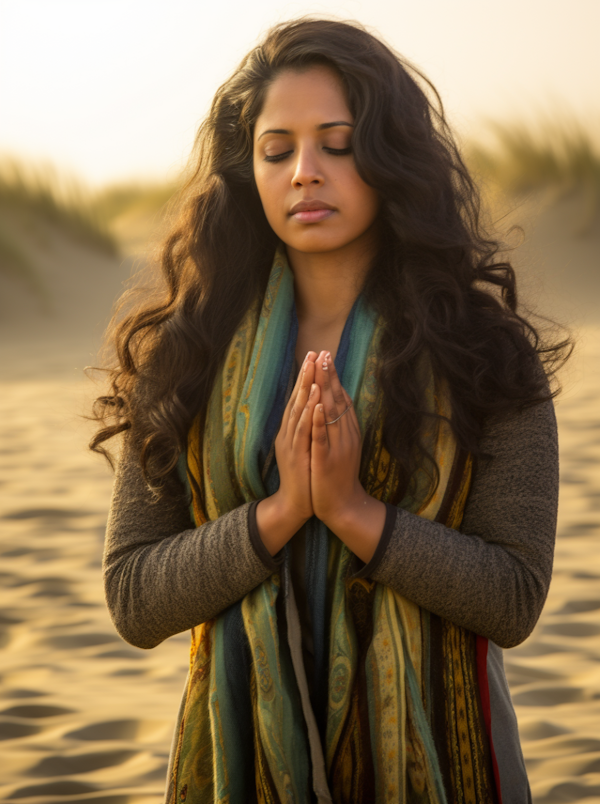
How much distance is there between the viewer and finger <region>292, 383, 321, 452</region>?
1797mm

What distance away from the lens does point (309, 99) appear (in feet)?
6.39

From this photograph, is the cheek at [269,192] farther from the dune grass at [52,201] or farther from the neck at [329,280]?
the dune grass at [52,201]

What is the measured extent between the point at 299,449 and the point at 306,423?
2.1 inches

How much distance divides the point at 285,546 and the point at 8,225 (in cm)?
1638

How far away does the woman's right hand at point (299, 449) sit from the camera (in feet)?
5.91

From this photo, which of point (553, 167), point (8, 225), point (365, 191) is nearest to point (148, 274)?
point (365, 191)

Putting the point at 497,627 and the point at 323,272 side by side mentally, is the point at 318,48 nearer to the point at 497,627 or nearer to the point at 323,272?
the point at 323,272

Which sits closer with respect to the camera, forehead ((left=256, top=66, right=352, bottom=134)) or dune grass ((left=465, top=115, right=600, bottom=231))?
forehead ((left=256, top=66, right=352, bottom=134))

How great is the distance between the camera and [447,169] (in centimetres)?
209

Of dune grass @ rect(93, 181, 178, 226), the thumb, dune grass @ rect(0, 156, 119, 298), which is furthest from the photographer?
dune grass @ rect(93, 181, 178, 226)

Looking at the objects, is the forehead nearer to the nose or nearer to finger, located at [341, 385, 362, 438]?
the nose

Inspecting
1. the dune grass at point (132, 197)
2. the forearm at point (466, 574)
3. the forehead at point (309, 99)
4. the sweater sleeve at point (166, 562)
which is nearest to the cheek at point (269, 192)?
the forehead at point (309, 99)

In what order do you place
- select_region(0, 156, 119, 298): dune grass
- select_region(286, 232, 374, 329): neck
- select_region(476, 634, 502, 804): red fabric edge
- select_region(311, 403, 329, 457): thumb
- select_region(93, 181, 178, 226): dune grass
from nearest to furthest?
select_region(311, 403, 329, 457): thumb < select_region(476, 634, 502, 804): red fabric edge < select_region(286, 232, 374, 329): neck < select_region(0, 156, 119, 298): dune grass < select_region(93, 181, 178, 226): dune grass

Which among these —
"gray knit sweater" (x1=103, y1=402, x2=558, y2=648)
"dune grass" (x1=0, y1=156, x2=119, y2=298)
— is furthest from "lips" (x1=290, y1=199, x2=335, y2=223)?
"dune grass" (x1=0, y1=156, x2=119, y2=298)
